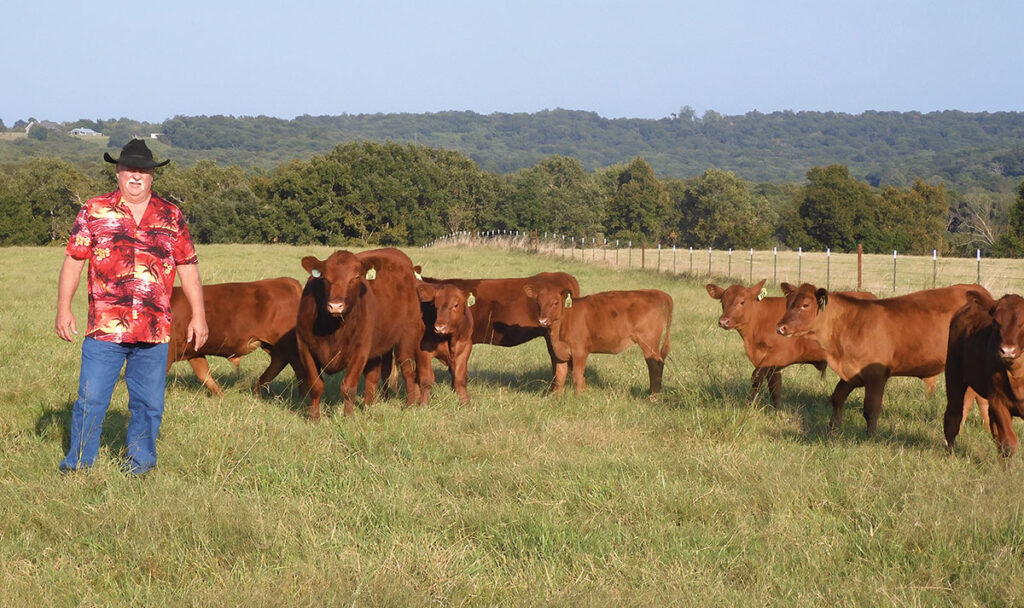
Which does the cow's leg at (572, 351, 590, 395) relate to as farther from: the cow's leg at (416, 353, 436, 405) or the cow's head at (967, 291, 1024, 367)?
the cow's head at (967, 291, 1024, 367)

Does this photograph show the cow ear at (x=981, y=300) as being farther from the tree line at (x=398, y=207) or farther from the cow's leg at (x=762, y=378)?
the tree line at (x=398, y=207)

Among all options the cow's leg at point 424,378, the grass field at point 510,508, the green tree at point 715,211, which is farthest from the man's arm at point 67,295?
the green tree at point 715,211

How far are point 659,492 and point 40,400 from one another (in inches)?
224

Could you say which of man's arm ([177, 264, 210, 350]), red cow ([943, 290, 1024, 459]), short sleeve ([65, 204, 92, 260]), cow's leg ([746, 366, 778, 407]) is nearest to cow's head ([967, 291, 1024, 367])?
red cow ([943, 290, 1024, 459])

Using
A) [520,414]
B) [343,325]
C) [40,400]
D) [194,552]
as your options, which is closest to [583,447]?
[520,414]

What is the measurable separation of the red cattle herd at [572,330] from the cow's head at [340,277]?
0.5 inches

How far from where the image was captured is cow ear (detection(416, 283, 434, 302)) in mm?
9602

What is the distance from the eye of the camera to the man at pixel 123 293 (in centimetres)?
566

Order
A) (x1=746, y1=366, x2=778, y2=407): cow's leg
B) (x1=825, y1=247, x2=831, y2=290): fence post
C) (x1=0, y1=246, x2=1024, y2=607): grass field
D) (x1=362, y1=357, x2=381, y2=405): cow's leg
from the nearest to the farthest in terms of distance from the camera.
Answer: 1. (x1=0, y1=246, x2=1024, y2=607): grass field
2. (x1=362, y1=357, x2=381, y2=405): cow's leg
3. (x1=746, y1=366, x2=778, y2=407): cow's leg
4. (x1=825, y1=247, x2=831, y2=290): fence post

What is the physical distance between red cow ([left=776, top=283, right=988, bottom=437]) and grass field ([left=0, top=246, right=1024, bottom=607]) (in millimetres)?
480

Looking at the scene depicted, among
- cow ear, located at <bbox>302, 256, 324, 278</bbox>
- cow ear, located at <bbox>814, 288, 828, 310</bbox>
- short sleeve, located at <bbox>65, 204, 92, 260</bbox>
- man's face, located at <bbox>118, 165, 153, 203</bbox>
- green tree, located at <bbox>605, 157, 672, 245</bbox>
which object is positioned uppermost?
man's face, located at <bbox>118, 165, 153, 203</bbox>

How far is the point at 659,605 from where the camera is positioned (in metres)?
4.21

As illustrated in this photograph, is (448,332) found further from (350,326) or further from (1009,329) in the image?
(1009,329)

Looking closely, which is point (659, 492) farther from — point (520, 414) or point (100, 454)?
point (100, 454)
